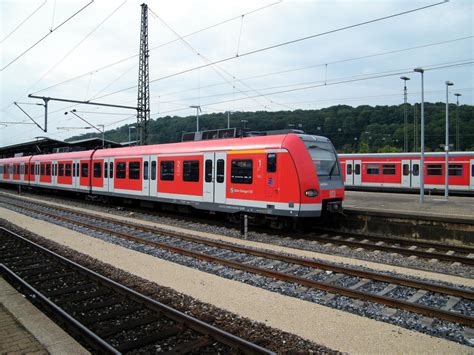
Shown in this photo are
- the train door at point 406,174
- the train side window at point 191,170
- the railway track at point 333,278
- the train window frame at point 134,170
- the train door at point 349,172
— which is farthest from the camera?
the train door at point 349,172

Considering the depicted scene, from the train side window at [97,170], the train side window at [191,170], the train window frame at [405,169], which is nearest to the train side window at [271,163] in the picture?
the train side window at [191,170]

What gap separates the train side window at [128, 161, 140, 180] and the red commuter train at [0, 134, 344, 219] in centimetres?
1

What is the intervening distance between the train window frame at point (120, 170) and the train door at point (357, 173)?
17233mm

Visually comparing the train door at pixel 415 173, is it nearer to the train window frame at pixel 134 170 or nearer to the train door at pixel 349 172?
the train door at pixel 349 172

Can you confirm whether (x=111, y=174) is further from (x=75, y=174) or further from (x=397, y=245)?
(x=397, y=245)

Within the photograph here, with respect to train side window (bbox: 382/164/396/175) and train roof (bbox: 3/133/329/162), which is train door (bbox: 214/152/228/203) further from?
train side window (bbox: 382/164/396/175)

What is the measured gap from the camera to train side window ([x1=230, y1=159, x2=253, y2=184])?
12.9 meters

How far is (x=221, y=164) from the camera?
13992mm

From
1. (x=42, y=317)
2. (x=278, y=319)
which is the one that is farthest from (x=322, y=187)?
(x=42, y=317)

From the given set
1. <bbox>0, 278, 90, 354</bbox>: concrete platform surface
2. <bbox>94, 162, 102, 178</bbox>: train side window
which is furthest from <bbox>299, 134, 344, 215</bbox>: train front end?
<bbox>94, 162, 102, 178</bbox>: train side window

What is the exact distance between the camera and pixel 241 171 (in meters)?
13.2

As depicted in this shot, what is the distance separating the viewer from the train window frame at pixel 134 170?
61.1 feet

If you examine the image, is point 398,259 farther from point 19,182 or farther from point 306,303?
point 19,182

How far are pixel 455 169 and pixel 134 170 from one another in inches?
763
